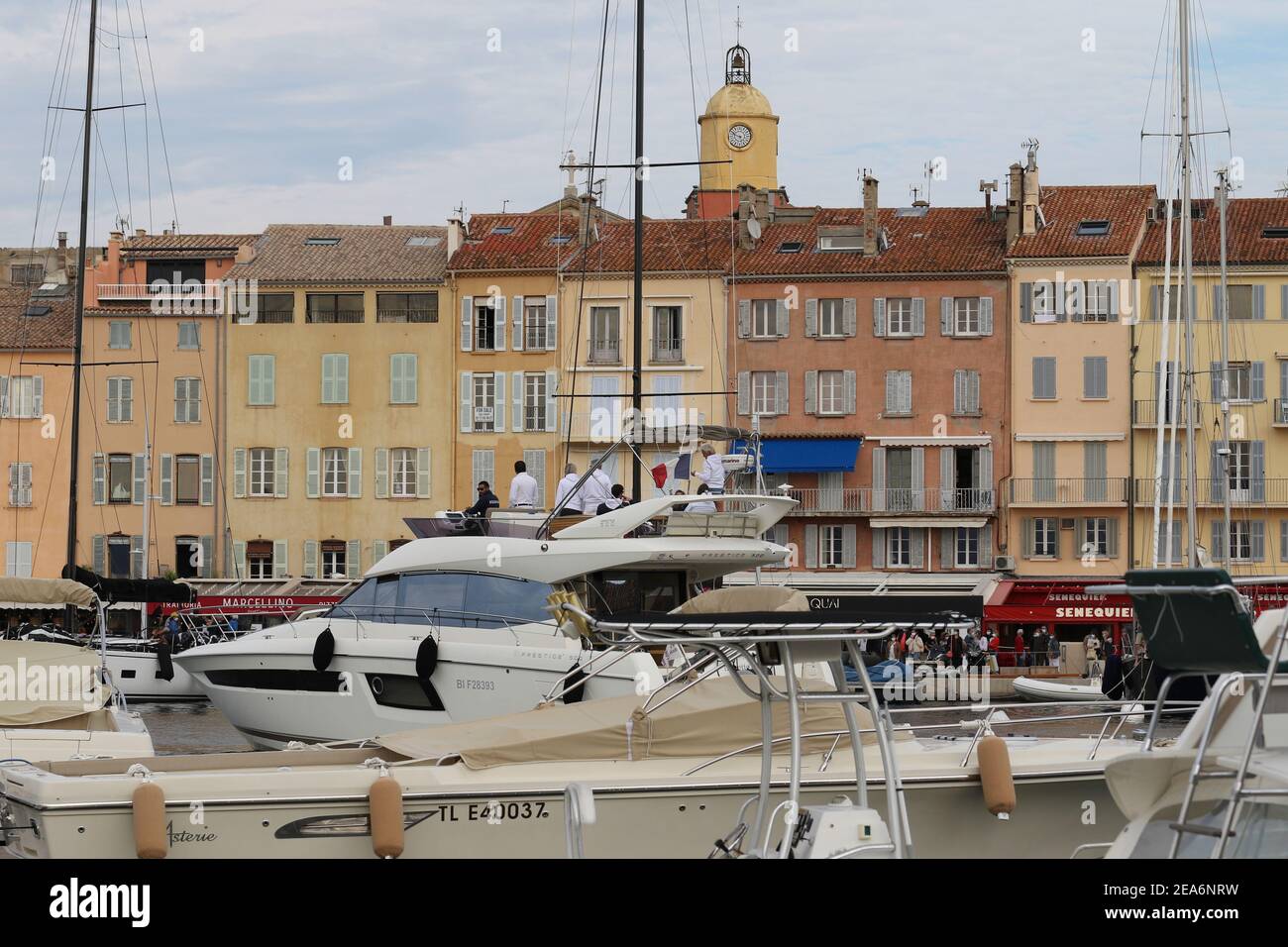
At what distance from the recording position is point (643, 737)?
12.1 metres

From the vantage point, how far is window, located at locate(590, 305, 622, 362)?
2249 inches

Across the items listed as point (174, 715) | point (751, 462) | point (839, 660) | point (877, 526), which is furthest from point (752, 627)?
point (877, 526)

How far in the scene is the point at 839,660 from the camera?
8844 mm

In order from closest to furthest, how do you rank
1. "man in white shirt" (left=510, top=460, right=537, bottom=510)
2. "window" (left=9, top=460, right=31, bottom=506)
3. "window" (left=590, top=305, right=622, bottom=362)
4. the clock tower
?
"man in white shirt" (left=510, top=460, right=537, bottom=510) → "window" (left=590, top=305, right=622, bottom=362) → "window" (left=9, top=460, right=31, bottom=506) → the clock tower

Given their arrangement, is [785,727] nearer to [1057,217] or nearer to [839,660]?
[839,660]

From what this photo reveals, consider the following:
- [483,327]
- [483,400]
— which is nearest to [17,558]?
[483,400]

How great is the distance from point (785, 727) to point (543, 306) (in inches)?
1834

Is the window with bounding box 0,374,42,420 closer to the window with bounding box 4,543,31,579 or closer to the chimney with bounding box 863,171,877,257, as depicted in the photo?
the window with bounding box 4,543,31,579

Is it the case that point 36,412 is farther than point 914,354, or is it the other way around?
point 36,412

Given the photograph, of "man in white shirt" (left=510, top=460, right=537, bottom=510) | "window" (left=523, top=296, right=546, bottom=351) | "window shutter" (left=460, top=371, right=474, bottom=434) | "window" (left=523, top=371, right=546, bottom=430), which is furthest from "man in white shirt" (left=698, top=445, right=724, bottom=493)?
"window shutter" (left=460, top=371, right=474, bottom=434)

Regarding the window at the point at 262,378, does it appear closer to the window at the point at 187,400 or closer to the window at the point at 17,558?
the window at the point at 187,400

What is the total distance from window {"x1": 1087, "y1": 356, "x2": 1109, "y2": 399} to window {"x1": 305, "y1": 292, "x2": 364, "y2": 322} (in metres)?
22.4

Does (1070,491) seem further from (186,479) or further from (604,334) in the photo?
(186,479)
